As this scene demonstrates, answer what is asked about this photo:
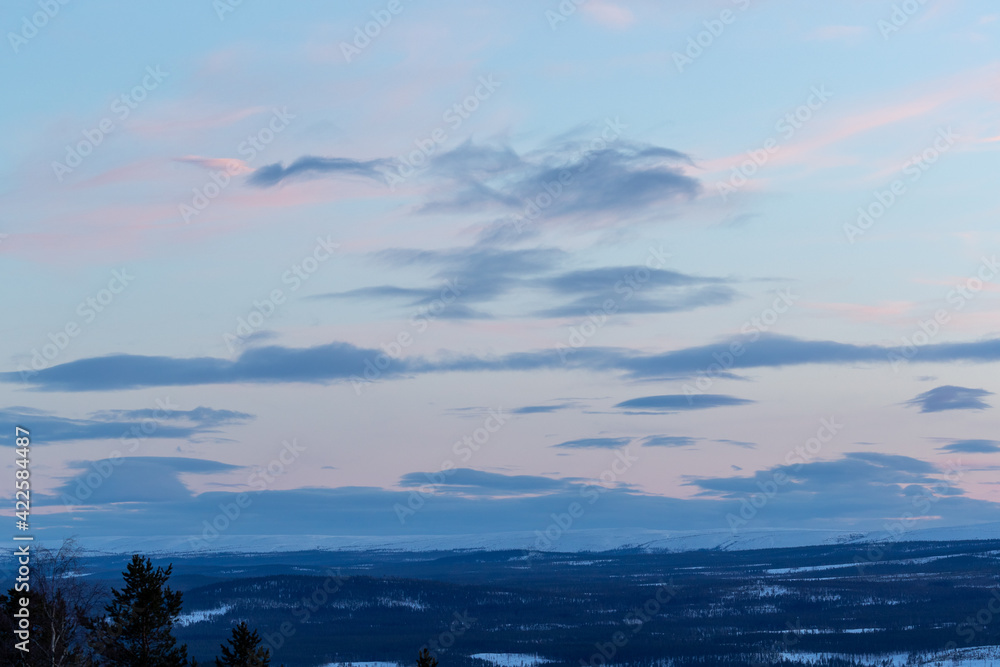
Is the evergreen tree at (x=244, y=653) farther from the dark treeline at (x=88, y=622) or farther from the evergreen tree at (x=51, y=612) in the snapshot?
the evergreen tree at (x=51, y=612)

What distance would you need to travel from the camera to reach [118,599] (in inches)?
1714

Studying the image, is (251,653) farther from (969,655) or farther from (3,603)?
(969,655)

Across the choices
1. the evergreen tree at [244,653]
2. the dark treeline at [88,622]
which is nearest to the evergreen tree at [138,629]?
the dark treeline at [88,622]

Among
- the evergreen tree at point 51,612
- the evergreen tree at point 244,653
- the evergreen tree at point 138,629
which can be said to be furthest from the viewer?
the evergreen tree at point 244,653

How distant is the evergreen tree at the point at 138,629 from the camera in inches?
1699

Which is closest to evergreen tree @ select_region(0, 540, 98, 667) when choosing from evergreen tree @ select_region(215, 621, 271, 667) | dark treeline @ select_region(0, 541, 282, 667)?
dark treeline @ select_region(0, 541, 282, 667)

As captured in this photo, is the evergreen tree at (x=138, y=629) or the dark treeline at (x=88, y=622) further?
the evergreen tree at (x=138, y=629)

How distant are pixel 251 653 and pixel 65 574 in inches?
321

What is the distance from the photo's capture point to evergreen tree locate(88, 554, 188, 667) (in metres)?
43.2

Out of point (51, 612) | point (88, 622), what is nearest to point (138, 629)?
point (88, 622)

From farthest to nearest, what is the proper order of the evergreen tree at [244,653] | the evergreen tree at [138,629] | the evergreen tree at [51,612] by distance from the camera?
the evergreen tree at [244,653] → the evergreen tree at [138,629] → the evergreen tree at [51,612]

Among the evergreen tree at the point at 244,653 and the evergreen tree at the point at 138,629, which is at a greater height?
the evergreen tree at the point at 138,629

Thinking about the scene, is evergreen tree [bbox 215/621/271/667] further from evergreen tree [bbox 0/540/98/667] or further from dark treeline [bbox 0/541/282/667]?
evergreen tree [bbox 0/540/98/667]

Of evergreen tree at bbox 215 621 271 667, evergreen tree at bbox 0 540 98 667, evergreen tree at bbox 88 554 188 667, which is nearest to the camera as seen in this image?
evergreen tree at bbox 0 540 98 667
